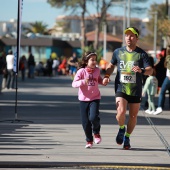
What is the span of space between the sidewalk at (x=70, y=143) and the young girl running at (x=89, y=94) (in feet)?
1.06

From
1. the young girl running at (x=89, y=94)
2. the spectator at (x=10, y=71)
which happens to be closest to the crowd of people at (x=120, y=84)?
the young girl running at (x=89, y=94)

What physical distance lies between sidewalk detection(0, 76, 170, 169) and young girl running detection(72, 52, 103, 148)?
0.32 meters

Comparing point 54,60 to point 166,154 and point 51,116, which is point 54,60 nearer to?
point 51,116

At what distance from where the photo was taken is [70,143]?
1373 cm

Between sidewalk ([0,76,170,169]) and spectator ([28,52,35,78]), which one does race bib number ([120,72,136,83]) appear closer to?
sidewalk ([0,76,170,169])

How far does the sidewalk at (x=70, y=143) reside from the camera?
11023 millimetres

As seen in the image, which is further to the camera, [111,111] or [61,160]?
[111,111]

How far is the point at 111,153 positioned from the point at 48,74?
46.4 m

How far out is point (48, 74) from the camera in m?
58.7

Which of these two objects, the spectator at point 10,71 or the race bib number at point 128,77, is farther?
the spectator at point 10,71

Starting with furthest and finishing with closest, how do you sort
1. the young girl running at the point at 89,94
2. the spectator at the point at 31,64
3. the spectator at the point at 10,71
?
the spectator at the point at 31,64
the spectator at the point at 10,71
the young girl running at the point at 89,94

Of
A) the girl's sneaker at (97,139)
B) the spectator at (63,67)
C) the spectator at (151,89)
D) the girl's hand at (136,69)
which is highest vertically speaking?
the girl's hand at (136,69)

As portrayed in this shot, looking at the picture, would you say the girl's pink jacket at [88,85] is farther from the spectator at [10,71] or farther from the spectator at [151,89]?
the spectator at [10,71]

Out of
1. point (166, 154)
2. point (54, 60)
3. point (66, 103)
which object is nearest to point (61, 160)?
point (166, 154)
